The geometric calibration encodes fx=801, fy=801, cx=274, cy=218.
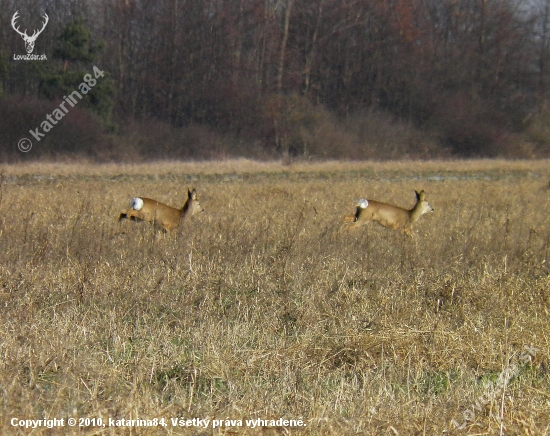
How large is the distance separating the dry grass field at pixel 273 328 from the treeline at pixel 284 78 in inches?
841

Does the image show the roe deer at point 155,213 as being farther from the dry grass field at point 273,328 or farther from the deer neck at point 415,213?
the deer neck at point 415,213

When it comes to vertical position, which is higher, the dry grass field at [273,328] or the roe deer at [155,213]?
the dry grass field at [273,328]

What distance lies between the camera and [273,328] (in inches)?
186

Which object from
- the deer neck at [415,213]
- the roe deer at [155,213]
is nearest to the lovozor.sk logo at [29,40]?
the roe deer at [155,213]

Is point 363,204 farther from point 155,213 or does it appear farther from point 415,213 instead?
point 155,213

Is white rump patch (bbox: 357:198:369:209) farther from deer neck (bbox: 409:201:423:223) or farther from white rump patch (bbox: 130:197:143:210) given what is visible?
white rump patch (bbox: 130:197:143:210)

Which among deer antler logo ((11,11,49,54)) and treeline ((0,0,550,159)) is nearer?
treeline ((0,0,550,159))

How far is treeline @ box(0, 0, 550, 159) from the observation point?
30844 millimetres

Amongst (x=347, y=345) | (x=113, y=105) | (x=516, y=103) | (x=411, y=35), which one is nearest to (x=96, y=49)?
(x=113, y=105)

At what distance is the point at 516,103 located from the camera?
39156 mm

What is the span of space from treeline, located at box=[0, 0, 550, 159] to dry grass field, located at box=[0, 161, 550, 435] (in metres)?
21.4

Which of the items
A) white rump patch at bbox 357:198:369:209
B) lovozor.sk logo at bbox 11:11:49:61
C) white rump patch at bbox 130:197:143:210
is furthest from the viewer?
lovozor.sk logo at bbox 11:11:49:61

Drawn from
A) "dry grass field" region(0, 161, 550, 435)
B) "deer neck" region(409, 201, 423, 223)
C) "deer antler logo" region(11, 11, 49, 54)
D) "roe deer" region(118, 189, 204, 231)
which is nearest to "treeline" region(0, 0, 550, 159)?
"deer antler logo" region(11, 11, 49, 54)

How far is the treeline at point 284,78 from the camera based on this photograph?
3084 centimetres
